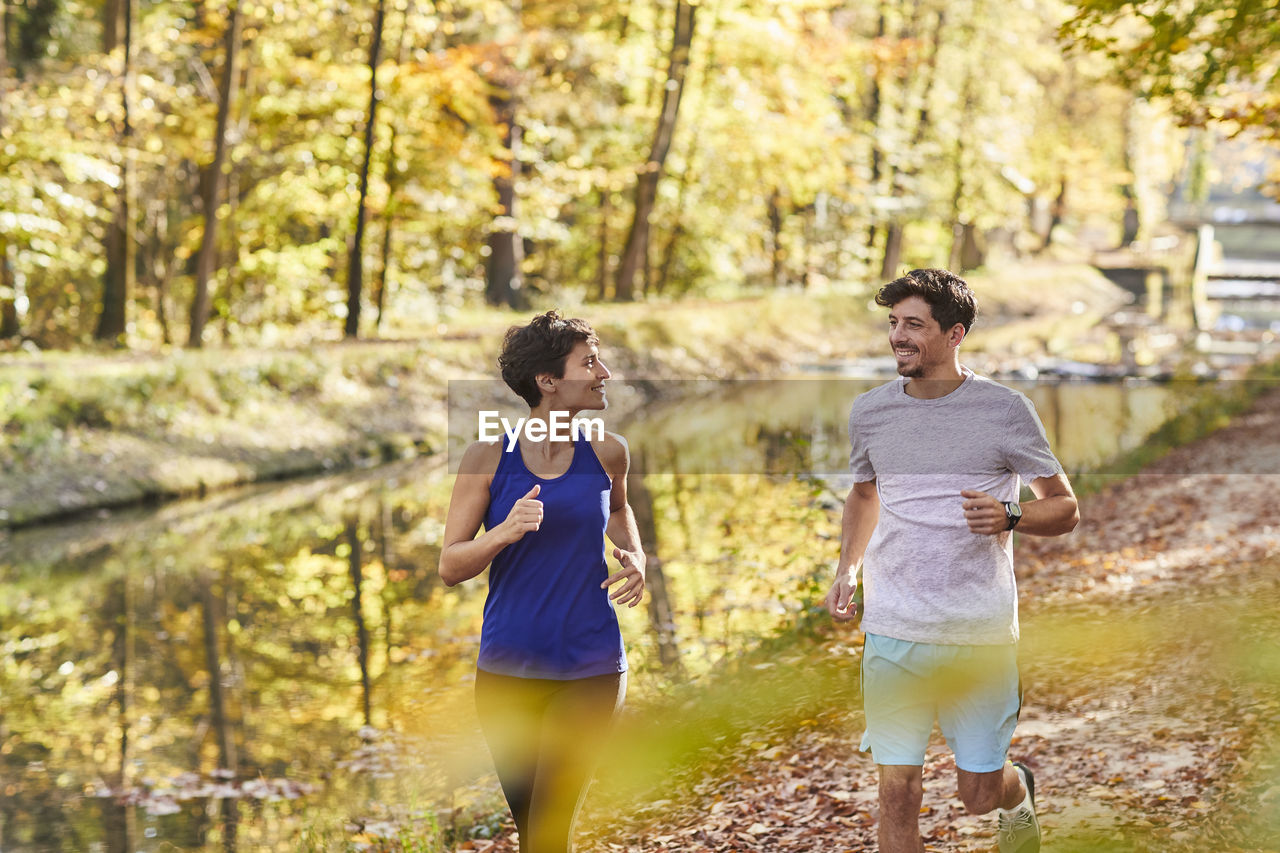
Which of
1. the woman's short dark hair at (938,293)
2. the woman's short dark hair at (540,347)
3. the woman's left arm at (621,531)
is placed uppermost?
the woman's short dark hair at (938,293)

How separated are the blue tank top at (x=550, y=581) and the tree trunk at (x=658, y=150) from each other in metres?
29.4

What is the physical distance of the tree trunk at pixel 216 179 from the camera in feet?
74.1

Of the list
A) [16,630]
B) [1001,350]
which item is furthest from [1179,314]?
[16,630]

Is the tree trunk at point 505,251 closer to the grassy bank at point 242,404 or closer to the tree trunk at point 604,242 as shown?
the grassy bank at point 242,404

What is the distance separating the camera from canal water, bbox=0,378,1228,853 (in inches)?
313

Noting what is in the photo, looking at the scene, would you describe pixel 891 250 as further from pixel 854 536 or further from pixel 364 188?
pixel 854 536

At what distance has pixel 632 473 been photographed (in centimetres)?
1997

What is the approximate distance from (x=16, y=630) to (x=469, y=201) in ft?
62.0

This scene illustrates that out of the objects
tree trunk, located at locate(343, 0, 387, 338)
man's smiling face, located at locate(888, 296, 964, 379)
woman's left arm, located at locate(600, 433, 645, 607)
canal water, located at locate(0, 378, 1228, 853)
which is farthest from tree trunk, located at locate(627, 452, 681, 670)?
tree trunk, located at locate(343, 0, 387, 338)

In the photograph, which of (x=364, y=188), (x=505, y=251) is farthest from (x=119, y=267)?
(x=505, y=251)

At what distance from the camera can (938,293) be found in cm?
431

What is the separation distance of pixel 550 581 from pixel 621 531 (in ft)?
1.56

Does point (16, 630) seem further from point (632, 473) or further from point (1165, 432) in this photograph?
point (1165, 432)

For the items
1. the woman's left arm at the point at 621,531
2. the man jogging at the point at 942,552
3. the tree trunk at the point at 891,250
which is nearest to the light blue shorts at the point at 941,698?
the man jogging at the point at 942,552
